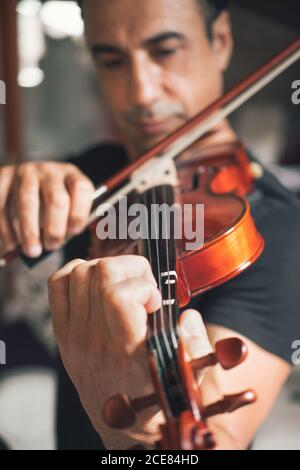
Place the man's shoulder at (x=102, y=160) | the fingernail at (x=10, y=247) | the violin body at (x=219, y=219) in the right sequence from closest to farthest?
the violin body at (x=219, y=219), the fingernail at (x=10, y=247), the man's shoulder at (x=102, y=160)

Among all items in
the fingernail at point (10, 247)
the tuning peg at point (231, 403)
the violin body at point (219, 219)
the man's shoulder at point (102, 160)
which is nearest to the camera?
the tuning peg at point (231, 403)

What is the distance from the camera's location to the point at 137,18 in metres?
0.54

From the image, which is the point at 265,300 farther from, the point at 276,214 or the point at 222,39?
the point at 222,39

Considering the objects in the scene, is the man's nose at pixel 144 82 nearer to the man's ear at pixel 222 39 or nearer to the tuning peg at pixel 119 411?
the man's ear at pixel 222 39

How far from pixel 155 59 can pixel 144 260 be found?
299 mm

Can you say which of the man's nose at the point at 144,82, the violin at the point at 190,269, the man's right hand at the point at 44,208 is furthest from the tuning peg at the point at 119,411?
the man's nose at the point at 144,82

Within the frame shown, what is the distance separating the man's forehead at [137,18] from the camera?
53 cm

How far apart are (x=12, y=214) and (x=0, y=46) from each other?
951 millimetres

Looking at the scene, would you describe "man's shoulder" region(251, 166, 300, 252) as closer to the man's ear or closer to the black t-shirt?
the black t-shirt

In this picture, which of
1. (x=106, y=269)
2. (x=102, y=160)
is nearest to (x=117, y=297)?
(x=106, y=269)

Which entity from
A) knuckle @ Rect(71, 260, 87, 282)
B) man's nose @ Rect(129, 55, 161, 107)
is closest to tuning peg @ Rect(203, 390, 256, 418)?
knuckle @ Rect(71, 260, 87, 282)

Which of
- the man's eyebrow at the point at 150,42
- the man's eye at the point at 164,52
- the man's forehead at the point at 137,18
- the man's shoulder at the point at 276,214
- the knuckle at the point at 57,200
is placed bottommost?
the man's shoulder at the point at 276,214

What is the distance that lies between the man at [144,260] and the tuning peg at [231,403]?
4 cm
